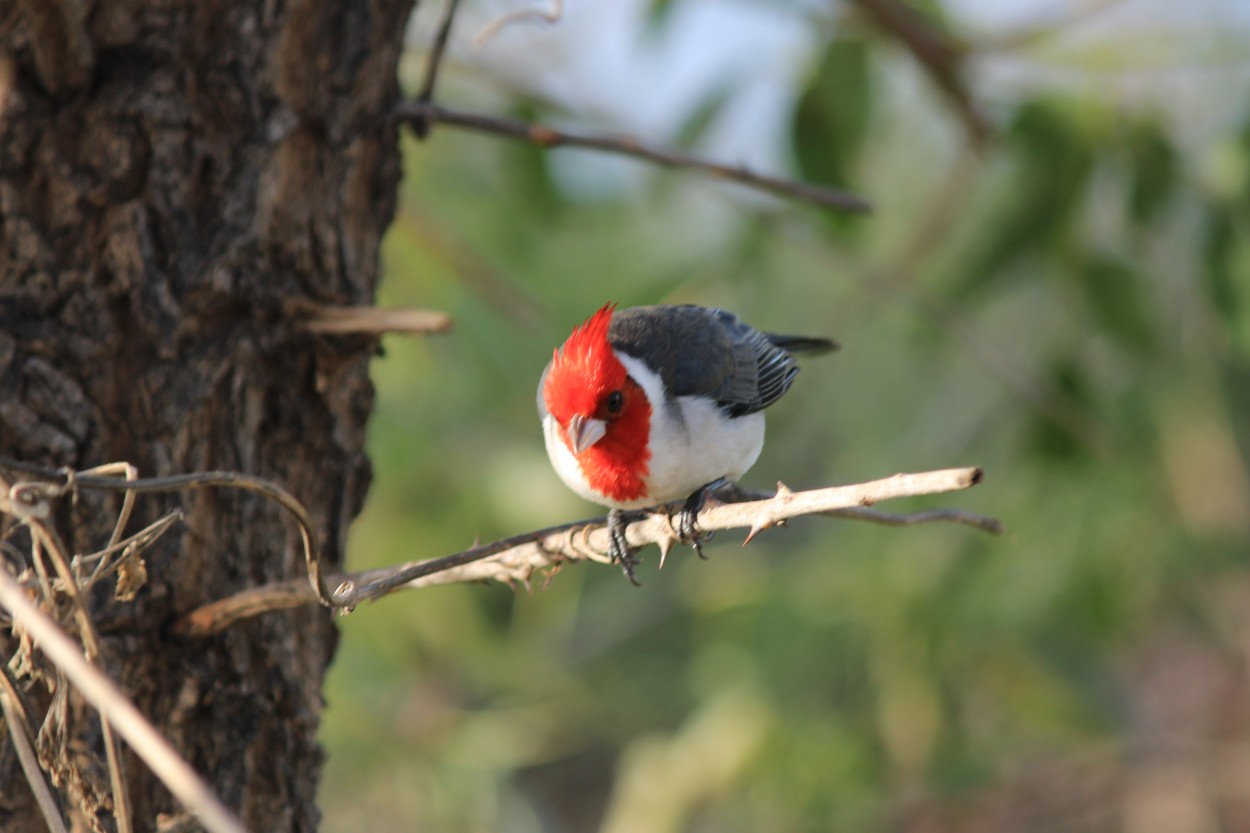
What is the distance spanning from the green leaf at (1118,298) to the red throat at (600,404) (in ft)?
6.75

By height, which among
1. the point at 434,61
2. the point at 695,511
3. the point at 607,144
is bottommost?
the point at 695,511

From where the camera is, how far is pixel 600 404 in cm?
263

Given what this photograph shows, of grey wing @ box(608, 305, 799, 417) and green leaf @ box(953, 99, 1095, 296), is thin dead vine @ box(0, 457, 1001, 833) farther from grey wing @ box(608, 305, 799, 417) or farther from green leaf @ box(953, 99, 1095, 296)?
green leaf @ box(953, 99, 1095, 296)

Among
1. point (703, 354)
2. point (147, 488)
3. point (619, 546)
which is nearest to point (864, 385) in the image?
point (703, 354)

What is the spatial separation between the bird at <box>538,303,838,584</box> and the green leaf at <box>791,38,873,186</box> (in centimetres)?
96

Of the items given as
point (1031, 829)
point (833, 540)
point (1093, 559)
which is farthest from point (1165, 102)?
point (1031, 829)

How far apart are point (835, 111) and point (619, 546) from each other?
1.96 meters

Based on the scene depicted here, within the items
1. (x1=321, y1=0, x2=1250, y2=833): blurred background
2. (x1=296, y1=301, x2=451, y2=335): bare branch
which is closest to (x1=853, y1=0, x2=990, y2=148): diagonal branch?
(x1=321, y1=0, x2=1250, y2=833): blurred background

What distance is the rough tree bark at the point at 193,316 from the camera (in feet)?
6.78

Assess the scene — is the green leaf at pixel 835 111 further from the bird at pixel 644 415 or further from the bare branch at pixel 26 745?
the bare branch at pixel 26 745

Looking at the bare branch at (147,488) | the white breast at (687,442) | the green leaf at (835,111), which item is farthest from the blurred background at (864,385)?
the bare branch at (147,488)

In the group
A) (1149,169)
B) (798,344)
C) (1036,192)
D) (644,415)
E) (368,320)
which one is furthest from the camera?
(1036,192)

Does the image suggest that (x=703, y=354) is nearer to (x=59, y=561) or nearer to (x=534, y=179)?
(x=534, y=179)

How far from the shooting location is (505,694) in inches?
268
